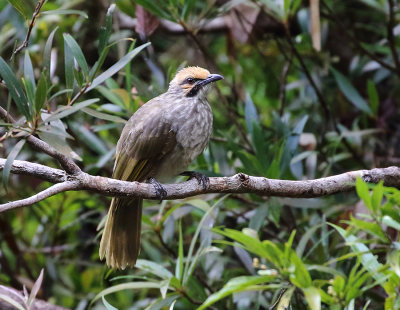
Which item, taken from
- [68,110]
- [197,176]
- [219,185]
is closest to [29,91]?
[68,110]

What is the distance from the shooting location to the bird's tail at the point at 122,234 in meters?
3.44

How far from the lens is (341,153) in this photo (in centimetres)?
435

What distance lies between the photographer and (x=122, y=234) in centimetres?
350

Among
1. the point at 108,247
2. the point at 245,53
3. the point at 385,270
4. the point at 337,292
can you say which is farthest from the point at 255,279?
the point at 245,53

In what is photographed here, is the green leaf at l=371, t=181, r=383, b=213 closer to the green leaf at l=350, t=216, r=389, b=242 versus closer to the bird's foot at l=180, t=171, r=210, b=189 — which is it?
the green leaf at l=350, t=216, r=389, b=242

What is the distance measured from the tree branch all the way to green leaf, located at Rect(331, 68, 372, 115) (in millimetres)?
1480

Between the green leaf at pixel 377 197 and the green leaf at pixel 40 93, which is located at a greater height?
the green leaf at pixel 40 93

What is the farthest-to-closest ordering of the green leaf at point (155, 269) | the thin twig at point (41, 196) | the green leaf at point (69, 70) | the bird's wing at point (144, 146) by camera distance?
the bird's wing at point (144, 146), the green leaf at point (155, 269), the green leaf at point (69, 70), the thin twig at point (41, 196)

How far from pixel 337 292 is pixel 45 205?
3.06 metres

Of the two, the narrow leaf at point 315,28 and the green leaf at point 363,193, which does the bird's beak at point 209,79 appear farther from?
the green leaf at point 363,193

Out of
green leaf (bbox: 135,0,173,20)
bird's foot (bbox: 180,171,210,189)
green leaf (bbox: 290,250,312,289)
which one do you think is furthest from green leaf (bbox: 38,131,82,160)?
green leaf (bbox: 135,0,173,20)

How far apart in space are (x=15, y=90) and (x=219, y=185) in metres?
0.93

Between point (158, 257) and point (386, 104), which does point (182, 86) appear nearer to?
point (158, 257)

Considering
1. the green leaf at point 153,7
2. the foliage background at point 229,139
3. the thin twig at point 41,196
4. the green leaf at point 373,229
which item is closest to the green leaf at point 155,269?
the foliage background at point 229,139
